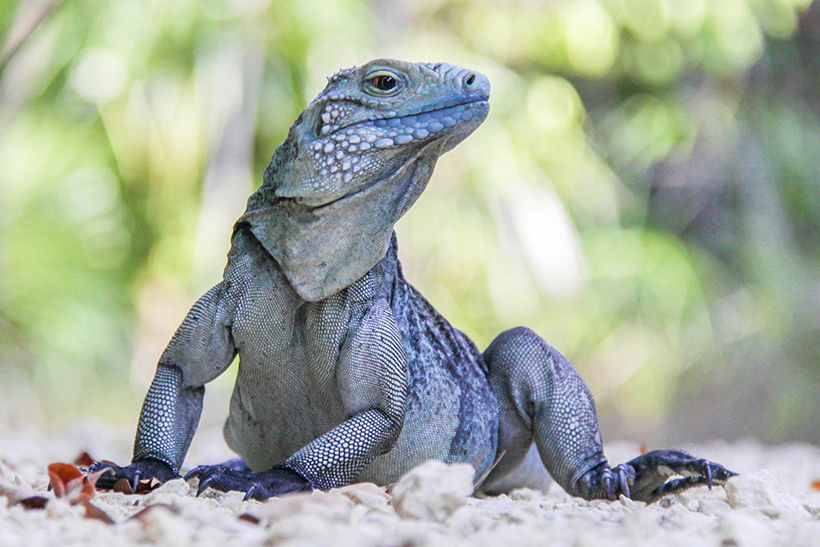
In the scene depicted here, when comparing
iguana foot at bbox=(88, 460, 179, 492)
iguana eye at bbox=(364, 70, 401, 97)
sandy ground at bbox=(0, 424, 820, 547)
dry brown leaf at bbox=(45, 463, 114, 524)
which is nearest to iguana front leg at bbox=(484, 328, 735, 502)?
sandy ground at bbox=(0, 424, 820, 547)

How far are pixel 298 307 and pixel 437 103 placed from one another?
1.05m

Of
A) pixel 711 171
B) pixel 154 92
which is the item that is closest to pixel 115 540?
pixel 154 92

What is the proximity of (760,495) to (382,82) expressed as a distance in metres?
2.24

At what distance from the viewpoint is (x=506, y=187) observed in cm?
1220

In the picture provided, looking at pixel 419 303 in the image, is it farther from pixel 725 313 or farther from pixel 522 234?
pixel 725 313

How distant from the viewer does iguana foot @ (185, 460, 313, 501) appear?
294cm

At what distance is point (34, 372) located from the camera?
10.3 metres

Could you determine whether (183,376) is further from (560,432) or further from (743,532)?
(743,532)

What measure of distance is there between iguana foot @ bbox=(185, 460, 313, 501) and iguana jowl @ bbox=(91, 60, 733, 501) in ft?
0.04

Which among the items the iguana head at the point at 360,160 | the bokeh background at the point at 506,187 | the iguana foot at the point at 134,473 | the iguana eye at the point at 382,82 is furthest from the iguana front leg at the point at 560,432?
the bokeh background at the point at 506,187

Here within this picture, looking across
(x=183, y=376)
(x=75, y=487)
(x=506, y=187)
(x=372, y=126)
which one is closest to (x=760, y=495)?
(x=372, y=126)

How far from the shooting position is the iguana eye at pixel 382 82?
135 inches

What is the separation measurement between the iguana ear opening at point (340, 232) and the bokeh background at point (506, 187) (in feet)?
23.7

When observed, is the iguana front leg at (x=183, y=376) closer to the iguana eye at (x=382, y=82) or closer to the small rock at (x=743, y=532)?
the iguana eye at (x=382, y=82)
